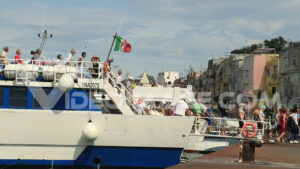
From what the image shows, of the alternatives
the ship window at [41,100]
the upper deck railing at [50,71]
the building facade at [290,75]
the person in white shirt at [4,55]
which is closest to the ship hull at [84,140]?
the ship window at [41,100]

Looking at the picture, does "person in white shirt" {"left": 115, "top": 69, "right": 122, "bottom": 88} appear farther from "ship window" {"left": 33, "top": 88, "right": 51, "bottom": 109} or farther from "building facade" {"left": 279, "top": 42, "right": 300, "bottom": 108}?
"building facade" {"left": 279, "top": 42, "right": 300, "bottom": 108}

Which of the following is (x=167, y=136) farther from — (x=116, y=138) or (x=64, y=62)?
(x=64, y=62)

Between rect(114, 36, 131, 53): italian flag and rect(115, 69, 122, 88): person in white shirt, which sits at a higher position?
rect(114, 36, 131, 53): italian flag

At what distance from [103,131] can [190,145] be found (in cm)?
499

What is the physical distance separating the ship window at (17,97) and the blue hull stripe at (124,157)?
1887 mm

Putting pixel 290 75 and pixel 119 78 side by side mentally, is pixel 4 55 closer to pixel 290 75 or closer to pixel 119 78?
pixel 119 78

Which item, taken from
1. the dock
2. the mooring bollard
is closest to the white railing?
the dock

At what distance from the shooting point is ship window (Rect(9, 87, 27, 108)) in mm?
15883

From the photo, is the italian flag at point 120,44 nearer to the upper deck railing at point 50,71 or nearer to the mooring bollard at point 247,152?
the upper deck railing at point 50,71

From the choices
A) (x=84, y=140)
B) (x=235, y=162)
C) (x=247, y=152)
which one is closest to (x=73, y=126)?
(x=84, y=140)

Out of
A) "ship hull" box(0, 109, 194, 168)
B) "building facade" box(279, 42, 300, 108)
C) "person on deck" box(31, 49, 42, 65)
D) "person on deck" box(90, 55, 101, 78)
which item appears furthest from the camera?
"building facade" box(279, 42, 300, 108)

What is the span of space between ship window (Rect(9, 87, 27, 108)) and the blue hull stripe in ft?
6.19

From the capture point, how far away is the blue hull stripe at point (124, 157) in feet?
52.3

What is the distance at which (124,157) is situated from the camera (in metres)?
16.1
